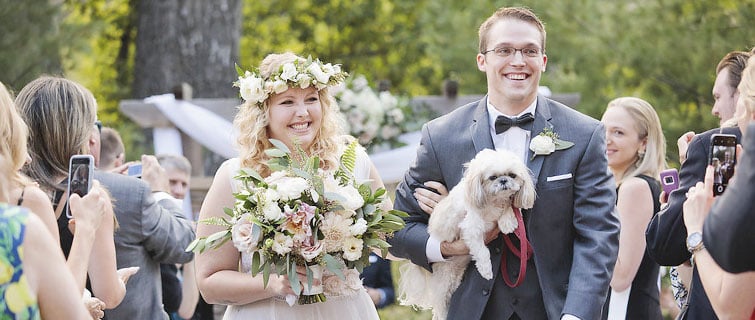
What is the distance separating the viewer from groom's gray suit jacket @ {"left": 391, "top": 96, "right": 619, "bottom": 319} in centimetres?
474

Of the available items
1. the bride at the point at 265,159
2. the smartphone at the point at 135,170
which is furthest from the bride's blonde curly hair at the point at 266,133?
the smartphone at the point at 135,170

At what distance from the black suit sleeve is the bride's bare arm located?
2.32m

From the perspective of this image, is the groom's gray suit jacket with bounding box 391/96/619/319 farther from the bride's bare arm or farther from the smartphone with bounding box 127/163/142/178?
the smartphone with bounding box 127/163/142/178

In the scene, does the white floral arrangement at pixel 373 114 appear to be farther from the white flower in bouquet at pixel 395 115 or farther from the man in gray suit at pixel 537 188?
the man in gray suit at pixel 537 188

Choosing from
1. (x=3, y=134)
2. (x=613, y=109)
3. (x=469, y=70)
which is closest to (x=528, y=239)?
(x=613, y=109)

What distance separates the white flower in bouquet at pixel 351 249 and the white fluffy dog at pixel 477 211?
0.42 meters

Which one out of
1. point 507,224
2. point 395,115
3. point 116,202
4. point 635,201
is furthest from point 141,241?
point 395,115

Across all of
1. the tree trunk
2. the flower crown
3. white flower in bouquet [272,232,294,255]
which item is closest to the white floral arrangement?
the tree trunk

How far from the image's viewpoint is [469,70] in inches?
653

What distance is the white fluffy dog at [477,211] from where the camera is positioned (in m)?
4.77

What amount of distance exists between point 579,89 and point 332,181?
933 cm

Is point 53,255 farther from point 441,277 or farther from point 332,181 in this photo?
point 441,277

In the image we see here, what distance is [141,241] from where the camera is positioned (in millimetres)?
5738

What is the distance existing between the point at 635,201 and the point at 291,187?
2.24 metres
